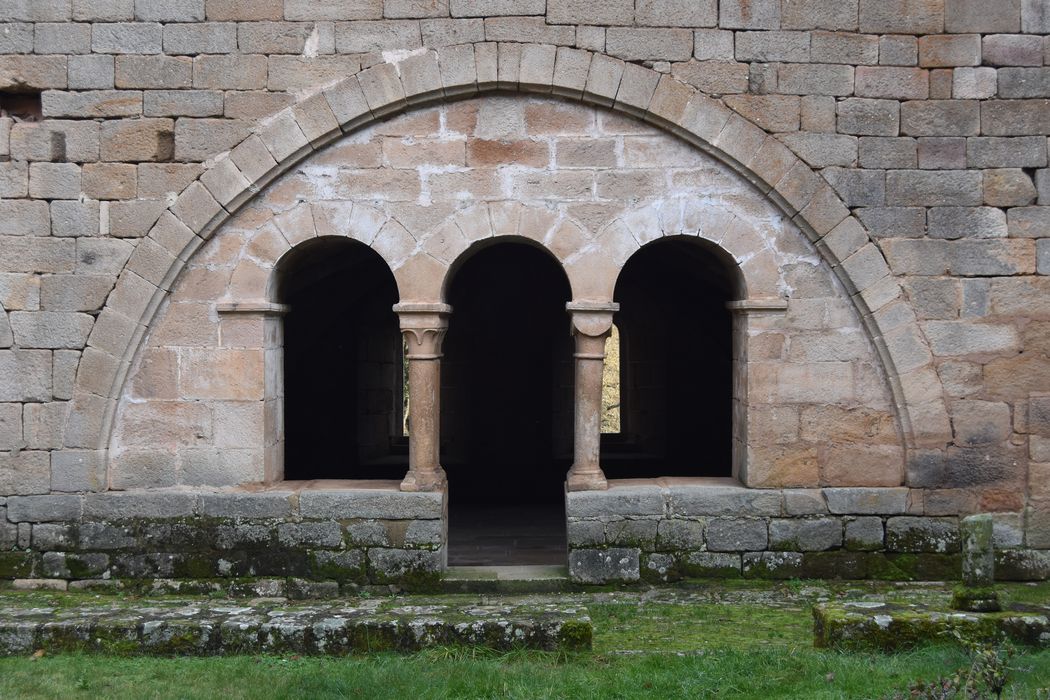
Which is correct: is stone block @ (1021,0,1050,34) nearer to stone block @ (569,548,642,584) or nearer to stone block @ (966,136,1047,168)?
stone block @ (966,136,1047,168)

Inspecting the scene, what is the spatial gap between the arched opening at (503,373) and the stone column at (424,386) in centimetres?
381

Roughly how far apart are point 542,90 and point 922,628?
4222 millimetres

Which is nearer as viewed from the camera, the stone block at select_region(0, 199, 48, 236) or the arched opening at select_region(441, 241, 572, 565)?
the stone block at select_region(0, 199, 48, 236)

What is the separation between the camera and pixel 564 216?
6.98m

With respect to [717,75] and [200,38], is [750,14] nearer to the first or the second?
[717,75]

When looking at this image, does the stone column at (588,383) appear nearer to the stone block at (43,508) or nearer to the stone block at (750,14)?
the stone block at (750,14)

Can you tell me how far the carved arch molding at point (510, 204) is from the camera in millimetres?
6863

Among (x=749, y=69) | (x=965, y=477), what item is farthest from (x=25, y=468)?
(x=965, y=477)

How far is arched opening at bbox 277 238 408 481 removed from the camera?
1042 centimetres

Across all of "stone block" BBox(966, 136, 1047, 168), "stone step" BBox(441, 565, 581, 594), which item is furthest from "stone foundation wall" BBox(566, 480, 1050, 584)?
"stone block" BBox(966, 136, 1047, 168)

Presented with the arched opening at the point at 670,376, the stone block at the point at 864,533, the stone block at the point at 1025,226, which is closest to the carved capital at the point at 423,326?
the stone block at the point at 864,533

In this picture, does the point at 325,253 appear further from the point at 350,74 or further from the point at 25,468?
the point at 25,468

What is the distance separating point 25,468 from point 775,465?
530 centimetres

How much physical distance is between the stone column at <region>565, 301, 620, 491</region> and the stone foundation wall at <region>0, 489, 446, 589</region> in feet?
3.49
